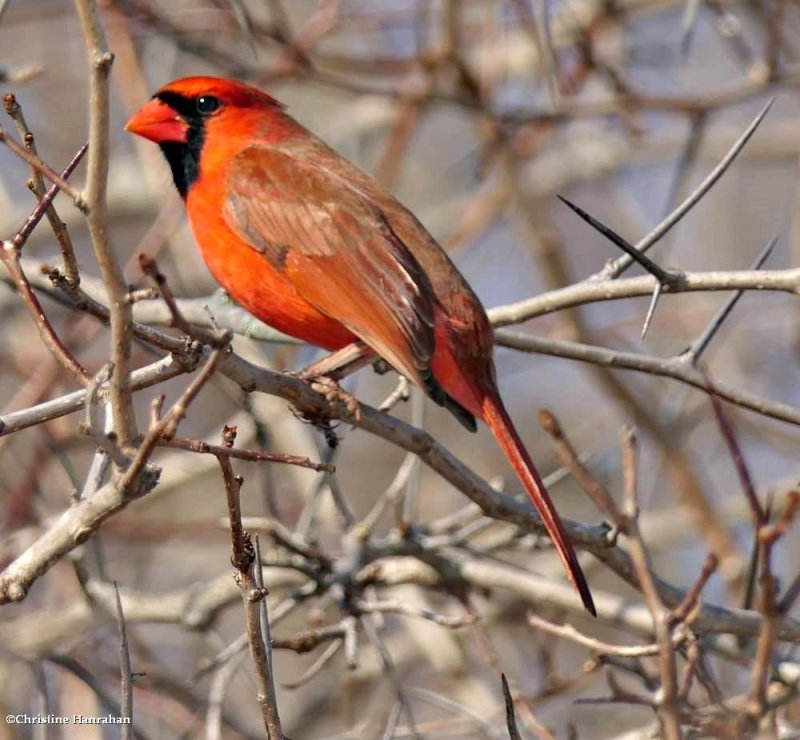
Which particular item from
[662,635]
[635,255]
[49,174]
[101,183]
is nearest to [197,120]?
[635,255]

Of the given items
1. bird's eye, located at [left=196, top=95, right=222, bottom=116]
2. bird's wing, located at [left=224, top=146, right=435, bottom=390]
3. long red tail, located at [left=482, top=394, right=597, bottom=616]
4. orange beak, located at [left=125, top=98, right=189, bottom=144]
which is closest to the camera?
long red tail, located at [left=482, top=394, right=597, bottom=616]

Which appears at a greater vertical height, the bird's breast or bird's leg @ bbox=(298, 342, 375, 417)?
the bird's breast

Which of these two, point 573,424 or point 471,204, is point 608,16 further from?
point 573,424

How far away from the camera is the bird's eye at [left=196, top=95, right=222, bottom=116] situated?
13.3 feet

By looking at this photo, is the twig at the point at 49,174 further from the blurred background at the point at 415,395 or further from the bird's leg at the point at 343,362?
the bird's leg at the point at 343,362

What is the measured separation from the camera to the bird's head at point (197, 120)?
3.96 metres

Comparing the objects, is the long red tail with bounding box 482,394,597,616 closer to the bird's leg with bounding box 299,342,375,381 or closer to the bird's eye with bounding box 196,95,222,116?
the bird's leg with bounding box 299,342,375,381

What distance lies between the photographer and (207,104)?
160 inches

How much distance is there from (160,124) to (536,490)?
161 centimetres

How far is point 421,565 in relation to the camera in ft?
12.9

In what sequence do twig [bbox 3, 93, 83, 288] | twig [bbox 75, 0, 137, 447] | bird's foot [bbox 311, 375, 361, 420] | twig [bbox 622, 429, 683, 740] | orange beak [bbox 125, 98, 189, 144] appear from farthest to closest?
1. orange beak [bbox 125, 98, 189, 144]
2. bird's foot [bbox 311, 375, 361, 420]
3. twig [bbox 3, 93, 83, 288]
4. twig [bbox 75, 0, 137, 447]
5. twig [bbox 622, 429, 683, 740]

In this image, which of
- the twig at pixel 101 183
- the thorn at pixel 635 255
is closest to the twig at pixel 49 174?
the twig at pixel 101 183

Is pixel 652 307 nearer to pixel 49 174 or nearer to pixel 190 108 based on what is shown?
pixel 49 174

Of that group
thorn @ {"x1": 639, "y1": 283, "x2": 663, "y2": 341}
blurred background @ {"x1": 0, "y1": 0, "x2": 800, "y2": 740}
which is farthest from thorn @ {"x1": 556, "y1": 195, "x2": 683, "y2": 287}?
blurred background @ {"x1": 0, "y1": 0, "x2": 800, "y2": 740}
